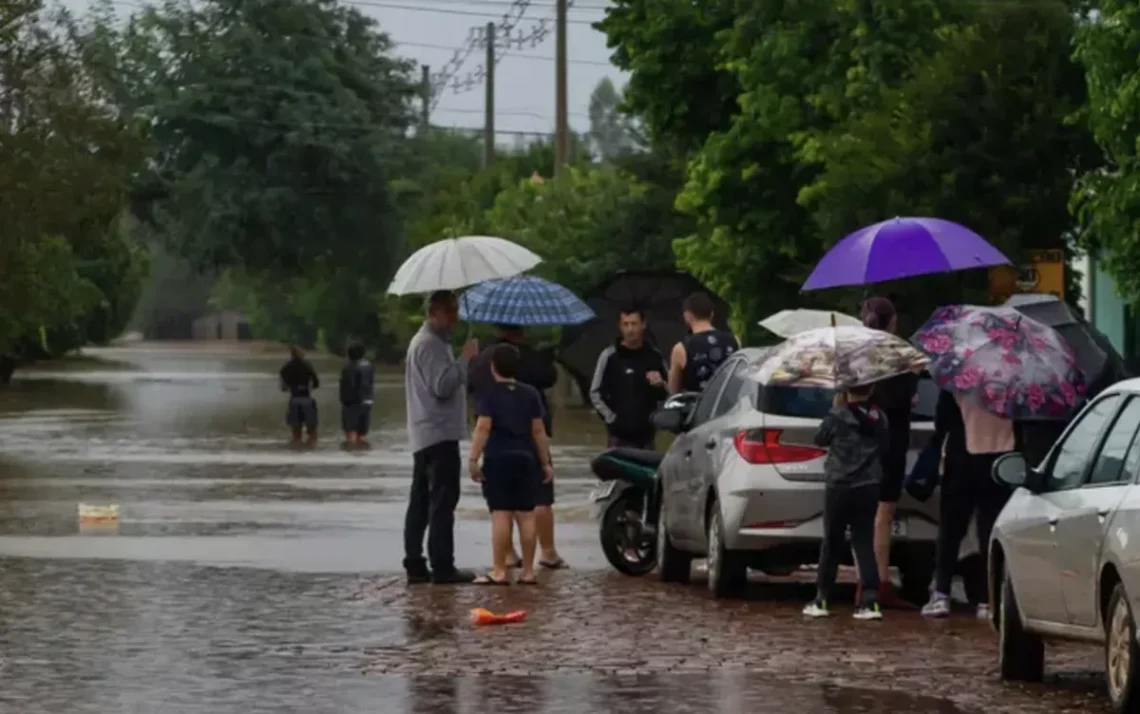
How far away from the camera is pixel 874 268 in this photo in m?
17.3

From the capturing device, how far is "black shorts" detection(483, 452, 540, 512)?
17.6m

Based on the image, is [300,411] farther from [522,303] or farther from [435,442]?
[435,442]

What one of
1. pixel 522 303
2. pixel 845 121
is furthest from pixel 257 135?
pixel 522 303

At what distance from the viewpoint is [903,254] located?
1739 cm

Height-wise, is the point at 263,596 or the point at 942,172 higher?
the point at 942,172

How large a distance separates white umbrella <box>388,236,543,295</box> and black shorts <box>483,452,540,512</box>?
5.05 ft

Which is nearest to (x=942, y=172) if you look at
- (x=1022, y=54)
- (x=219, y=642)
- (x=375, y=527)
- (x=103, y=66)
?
(x=1022, y=54)

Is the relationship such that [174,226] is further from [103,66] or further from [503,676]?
[503,676]

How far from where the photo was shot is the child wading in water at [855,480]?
15430 mm

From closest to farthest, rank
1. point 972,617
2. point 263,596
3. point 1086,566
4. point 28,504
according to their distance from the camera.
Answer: point 1086,566, point 972,617, point 263,596, point 28,504

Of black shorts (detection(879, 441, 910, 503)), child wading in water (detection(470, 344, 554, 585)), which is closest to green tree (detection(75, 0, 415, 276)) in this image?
child wading in water (detection(470, 344, 554, 585))

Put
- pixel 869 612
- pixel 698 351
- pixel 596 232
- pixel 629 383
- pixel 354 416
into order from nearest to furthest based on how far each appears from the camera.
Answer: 1. pixel 869 612
2. pixel 698 351
3. pixel 629 383
4. pixel 354 416
5. pixel 596 232

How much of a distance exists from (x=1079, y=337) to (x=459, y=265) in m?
4.77

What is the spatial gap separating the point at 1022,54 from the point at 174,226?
5260cm
